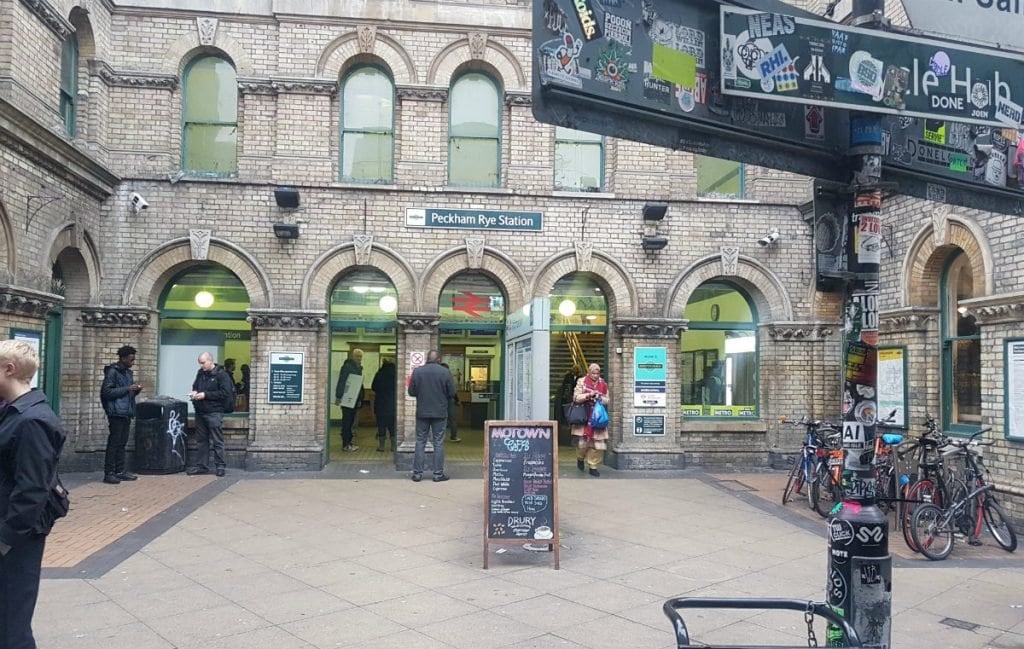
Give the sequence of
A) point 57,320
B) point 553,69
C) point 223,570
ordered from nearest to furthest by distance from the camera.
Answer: point 553,69 → point 223,570 → point 57,320

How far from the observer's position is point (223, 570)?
6738 mm

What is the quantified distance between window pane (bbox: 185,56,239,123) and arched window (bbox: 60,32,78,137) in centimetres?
160

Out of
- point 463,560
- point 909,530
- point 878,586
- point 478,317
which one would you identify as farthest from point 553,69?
point 478,317

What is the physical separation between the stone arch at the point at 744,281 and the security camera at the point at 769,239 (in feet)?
1.07

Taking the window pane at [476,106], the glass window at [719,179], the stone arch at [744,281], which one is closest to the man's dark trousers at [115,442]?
the window pane at [476,106]

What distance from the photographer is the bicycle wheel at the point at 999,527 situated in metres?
7.80

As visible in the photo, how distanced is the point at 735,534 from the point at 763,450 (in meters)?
5.13

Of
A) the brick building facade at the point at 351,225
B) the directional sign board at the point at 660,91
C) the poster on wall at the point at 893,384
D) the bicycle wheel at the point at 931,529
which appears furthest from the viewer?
the brick building facade at the point at 351,225

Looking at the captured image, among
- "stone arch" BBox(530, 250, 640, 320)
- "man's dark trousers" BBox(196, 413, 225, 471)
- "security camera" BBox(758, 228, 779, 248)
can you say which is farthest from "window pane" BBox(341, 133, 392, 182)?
"security camera" BBox(758, 228, 779, 248)

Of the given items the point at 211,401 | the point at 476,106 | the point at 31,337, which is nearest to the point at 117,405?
the point at 211,401

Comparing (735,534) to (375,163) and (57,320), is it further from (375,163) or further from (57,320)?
(57,320)

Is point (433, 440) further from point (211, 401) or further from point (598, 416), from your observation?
point (211, 401)

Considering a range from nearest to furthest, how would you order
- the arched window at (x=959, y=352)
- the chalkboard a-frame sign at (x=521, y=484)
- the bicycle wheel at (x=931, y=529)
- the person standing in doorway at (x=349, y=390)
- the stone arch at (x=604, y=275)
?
the chalkboard a-frame sign at (x=521, y=484)
the bicycle wheel at (x=931, y=529)
the arched window at (x=959, y=352)
the stone arch at (x=604, y=275)
the person standing in doorway at (x=349, y=390)

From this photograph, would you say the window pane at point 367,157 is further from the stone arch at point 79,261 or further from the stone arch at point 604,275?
the stone arch at point 79,261
